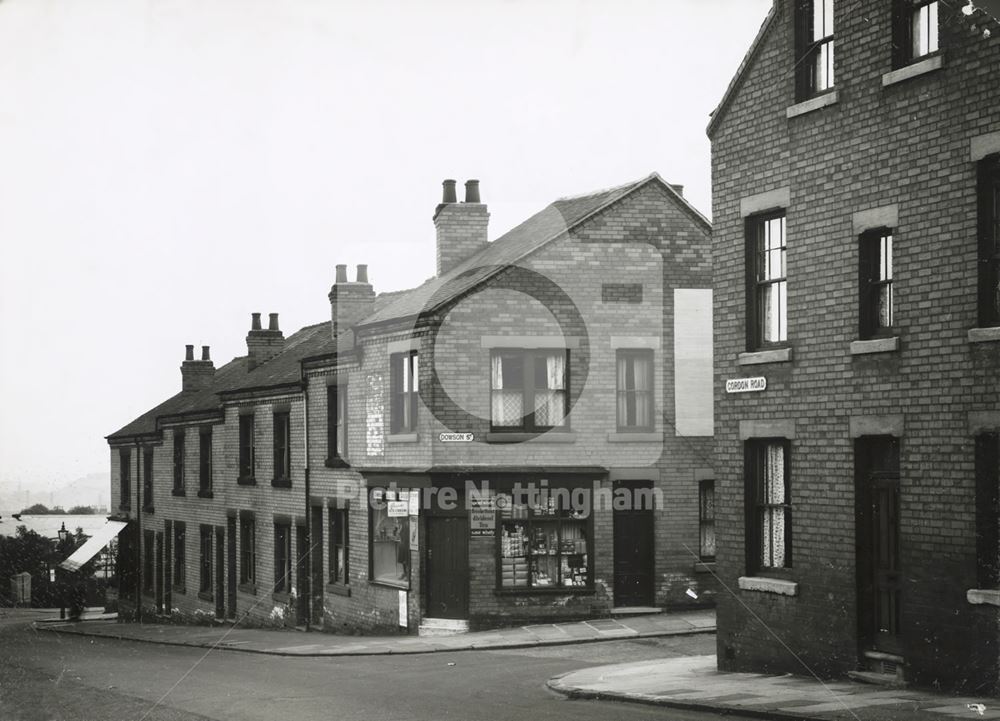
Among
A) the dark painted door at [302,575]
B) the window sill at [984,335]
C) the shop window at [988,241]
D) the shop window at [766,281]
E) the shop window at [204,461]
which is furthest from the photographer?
the shop window at [204,461]

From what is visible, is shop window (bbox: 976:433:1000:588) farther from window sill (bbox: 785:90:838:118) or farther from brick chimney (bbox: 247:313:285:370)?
brick chimney (bbox: 247:313:285:370)

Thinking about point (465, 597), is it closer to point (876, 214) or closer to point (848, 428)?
point (848, 428)

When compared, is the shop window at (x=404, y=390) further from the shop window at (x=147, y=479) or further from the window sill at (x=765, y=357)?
the shop window at (x=147, y=479)

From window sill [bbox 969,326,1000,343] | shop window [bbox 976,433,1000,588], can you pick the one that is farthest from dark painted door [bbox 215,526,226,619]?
window sill [bbox 969,326,1000,343]

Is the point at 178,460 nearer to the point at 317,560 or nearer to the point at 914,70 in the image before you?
the point at 317,560

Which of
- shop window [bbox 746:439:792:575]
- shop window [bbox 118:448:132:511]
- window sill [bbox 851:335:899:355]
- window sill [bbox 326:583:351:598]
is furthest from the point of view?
shop window [bbox 118:448:132:511]

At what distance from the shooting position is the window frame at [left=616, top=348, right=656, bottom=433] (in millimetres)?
24656

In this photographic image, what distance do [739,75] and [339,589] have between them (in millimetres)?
17057

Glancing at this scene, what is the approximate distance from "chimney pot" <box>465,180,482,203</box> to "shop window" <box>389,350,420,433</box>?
5158 mm

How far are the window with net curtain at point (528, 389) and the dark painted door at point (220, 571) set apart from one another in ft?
50.1

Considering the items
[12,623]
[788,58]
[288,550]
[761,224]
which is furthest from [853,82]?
[12,623]

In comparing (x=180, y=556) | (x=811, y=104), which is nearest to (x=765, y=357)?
(x=811, y=104)

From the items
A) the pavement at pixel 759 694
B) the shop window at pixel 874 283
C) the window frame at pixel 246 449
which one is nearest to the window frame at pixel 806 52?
the shop window at pixel 874 283

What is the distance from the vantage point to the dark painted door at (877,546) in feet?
46.7
